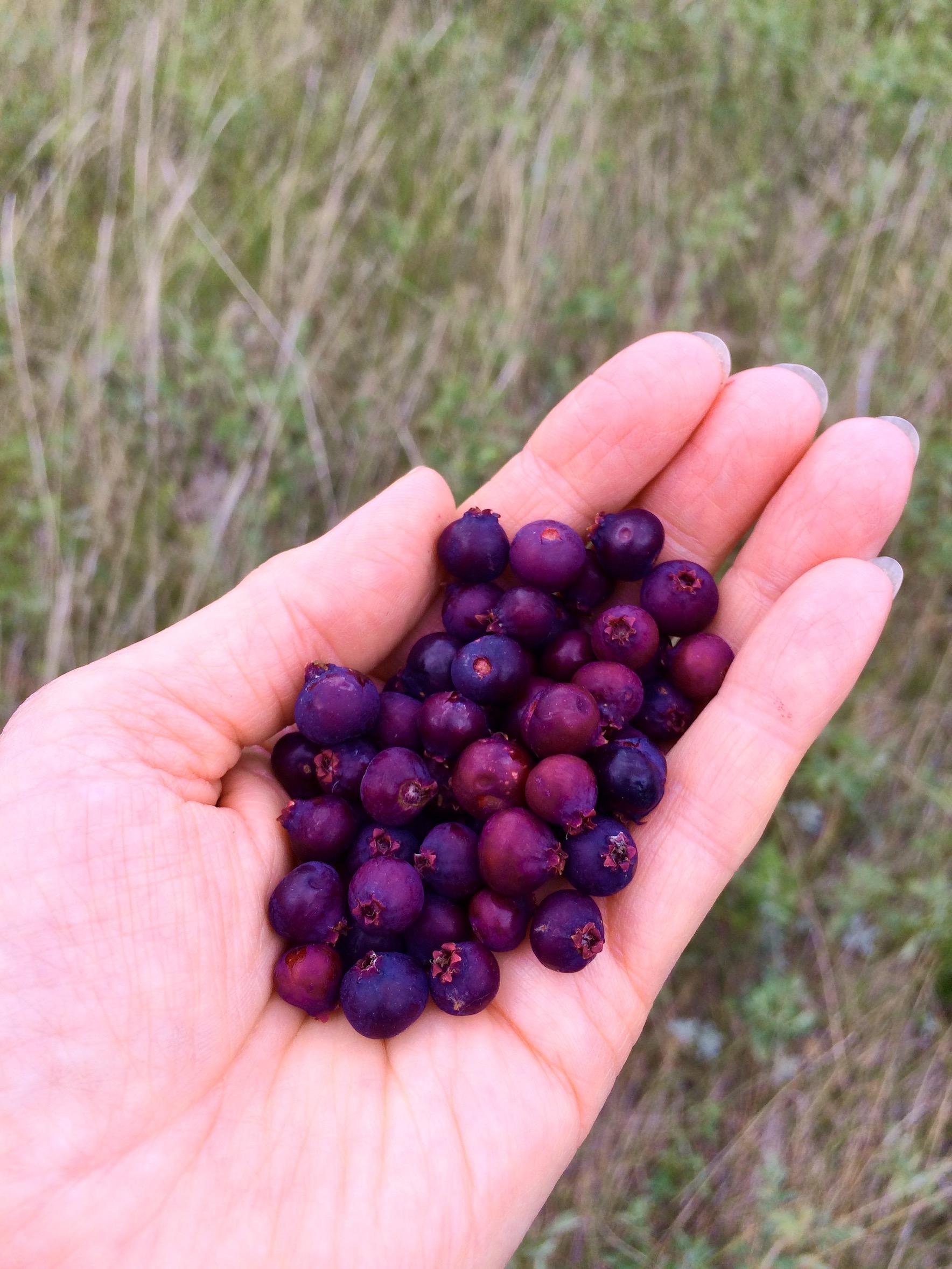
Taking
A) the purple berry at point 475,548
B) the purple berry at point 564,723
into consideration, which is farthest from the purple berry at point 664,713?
the purple berry at point 475,548

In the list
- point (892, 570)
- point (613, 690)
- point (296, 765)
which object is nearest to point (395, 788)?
point (296, 765)

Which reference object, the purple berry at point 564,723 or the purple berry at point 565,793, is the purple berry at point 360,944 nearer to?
the purple berry at point 565,793

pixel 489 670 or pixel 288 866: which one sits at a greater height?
pixel 489 670

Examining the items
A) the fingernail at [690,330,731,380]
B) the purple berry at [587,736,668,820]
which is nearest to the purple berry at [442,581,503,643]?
the purple berry at [587,736,668,820]

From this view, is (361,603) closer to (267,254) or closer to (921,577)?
(267,254)

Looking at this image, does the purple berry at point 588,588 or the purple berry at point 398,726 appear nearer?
the purple berry at point 398,726

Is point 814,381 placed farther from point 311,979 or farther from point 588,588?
point 311,979

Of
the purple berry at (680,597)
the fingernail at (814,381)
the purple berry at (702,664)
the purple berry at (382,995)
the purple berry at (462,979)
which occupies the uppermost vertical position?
the fingernail at (814,381)
